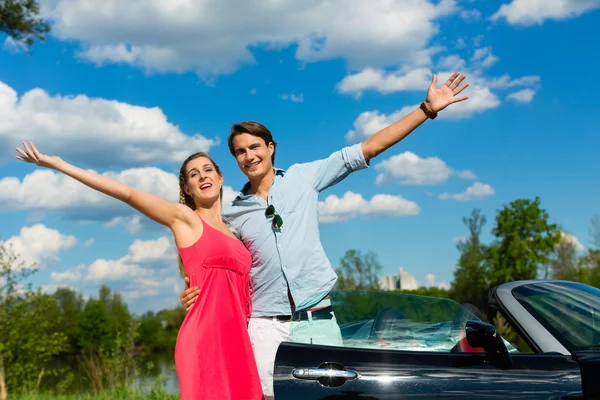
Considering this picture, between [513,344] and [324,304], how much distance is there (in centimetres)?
100

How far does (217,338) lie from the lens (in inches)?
117

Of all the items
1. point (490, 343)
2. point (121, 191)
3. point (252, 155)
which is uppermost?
point (252, 155)

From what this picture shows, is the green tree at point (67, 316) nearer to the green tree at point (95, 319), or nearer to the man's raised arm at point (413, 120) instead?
the green tree at point (95, 319)

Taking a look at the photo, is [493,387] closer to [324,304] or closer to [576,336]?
[576,336]

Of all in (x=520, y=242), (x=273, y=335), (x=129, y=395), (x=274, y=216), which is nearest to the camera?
(x=273, y=335)

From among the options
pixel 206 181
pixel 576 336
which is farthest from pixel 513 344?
pixel 206 181

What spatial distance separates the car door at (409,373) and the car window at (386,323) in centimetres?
1

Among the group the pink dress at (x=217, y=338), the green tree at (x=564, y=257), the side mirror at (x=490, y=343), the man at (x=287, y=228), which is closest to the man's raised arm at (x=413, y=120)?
the man at (x=287, y=228)

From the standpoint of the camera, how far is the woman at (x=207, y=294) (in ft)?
9.67

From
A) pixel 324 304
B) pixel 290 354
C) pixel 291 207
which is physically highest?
pixel 291 207

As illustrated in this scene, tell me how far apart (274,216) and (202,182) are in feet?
1.70

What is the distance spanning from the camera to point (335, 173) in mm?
3377

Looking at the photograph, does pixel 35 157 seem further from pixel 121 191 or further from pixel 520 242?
pixel 520 242

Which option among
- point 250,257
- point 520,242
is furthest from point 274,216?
point 520,242
